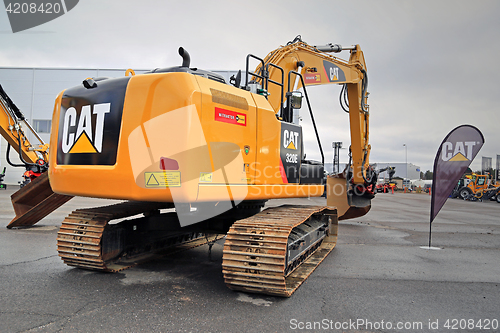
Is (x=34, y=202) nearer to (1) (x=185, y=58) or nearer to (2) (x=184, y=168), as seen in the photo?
(1) (x=185, y=58)

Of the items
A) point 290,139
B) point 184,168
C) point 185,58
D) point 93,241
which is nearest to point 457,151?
point 290,139

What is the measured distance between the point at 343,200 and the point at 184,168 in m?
7.46

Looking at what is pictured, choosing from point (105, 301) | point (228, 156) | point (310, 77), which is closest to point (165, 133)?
point (228, 156)

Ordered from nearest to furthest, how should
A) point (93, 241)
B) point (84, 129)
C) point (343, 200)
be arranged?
point (84, 129), point (93, 241), point (343, 200)

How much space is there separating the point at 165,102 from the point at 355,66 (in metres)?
6.92

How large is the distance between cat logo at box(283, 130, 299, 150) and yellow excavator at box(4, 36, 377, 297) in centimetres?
2

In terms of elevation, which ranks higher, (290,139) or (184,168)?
(290,139)

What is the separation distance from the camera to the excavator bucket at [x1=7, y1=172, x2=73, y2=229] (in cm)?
857

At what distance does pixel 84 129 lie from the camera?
447 cm

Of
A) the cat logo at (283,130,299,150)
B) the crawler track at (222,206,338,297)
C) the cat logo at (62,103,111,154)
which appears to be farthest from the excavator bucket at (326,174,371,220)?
the cat logo at (62,103,111,154)

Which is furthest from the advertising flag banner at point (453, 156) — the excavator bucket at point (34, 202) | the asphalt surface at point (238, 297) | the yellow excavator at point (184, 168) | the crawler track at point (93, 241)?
the excavator bucket at point (34, 202)

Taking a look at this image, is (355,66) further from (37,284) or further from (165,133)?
(37,284)

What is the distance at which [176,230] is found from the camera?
6113 mm

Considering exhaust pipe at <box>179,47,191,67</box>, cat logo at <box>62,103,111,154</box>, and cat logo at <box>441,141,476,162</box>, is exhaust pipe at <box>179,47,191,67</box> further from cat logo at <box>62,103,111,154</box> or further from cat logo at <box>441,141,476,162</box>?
cat logo at <box>441,141,476,162</box>
